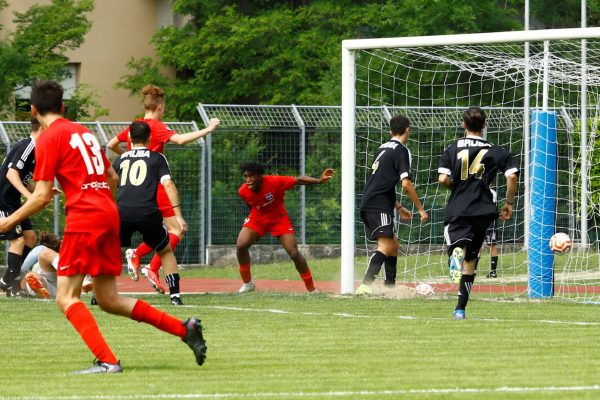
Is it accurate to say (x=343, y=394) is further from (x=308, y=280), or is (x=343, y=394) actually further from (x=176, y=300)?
(x=308, y=280)

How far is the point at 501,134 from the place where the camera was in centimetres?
2312

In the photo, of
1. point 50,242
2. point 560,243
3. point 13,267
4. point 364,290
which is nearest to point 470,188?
point 560,243

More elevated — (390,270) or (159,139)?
(159,139)

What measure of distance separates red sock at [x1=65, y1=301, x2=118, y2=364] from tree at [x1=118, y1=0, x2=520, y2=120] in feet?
83.9

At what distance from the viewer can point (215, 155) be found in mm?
24859

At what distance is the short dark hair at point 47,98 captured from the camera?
930 cm

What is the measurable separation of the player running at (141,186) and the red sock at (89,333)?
16.2 ft

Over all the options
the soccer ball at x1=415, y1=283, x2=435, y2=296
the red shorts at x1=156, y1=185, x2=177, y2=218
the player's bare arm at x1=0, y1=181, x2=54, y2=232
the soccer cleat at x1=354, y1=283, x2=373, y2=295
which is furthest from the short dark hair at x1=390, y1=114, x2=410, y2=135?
the player's bare arm at x1=0, y1=181, x2=54, y2=232

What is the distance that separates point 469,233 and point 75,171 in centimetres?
480

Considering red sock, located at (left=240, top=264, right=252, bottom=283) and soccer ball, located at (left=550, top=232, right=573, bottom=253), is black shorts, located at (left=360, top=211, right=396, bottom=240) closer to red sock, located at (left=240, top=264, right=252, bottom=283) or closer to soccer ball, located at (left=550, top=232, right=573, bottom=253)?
red sock, located at (left=240, top=264, right=252, bottom=283)

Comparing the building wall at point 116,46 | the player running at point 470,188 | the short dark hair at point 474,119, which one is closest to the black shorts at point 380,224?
the player running at point 470,188

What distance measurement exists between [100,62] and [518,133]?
56.7 ft

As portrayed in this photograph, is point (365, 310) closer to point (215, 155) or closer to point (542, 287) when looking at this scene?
point (542, 287)

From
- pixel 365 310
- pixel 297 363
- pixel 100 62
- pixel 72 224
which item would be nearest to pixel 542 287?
pixel 365 310
